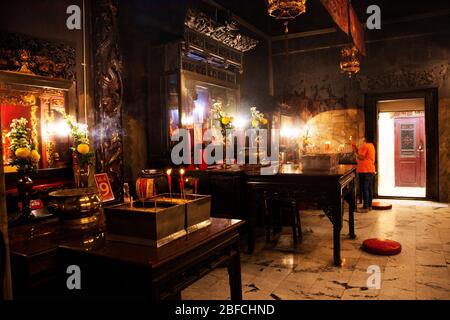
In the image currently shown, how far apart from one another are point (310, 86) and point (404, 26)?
8.53 ft

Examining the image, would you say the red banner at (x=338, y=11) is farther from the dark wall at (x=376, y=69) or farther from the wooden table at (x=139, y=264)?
the wooden table at (x=139, y=264)

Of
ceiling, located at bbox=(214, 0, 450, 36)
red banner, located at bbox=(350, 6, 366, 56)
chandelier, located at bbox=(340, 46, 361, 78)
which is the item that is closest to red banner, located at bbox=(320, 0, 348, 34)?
red banner, located at bbox=(350, 6, 366, 56)

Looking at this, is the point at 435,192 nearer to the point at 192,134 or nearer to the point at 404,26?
the point at 404,26

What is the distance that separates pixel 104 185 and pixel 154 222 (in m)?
2.40

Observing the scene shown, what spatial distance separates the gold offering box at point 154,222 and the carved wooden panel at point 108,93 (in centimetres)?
237

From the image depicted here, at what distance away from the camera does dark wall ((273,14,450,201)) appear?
7914 millimetres

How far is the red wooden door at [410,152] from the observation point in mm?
10617

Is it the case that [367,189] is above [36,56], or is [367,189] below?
below

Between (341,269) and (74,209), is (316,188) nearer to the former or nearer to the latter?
(341,269)

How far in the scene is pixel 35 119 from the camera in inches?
137

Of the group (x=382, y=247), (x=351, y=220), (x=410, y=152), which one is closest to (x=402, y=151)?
(x=410, y=152)

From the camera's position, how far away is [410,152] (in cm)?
1079

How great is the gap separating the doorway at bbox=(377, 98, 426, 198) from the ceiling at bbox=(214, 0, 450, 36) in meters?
3.22

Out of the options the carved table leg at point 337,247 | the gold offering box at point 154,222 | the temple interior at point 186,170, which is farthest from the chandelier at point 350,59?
the gold offering box at point 154,222
